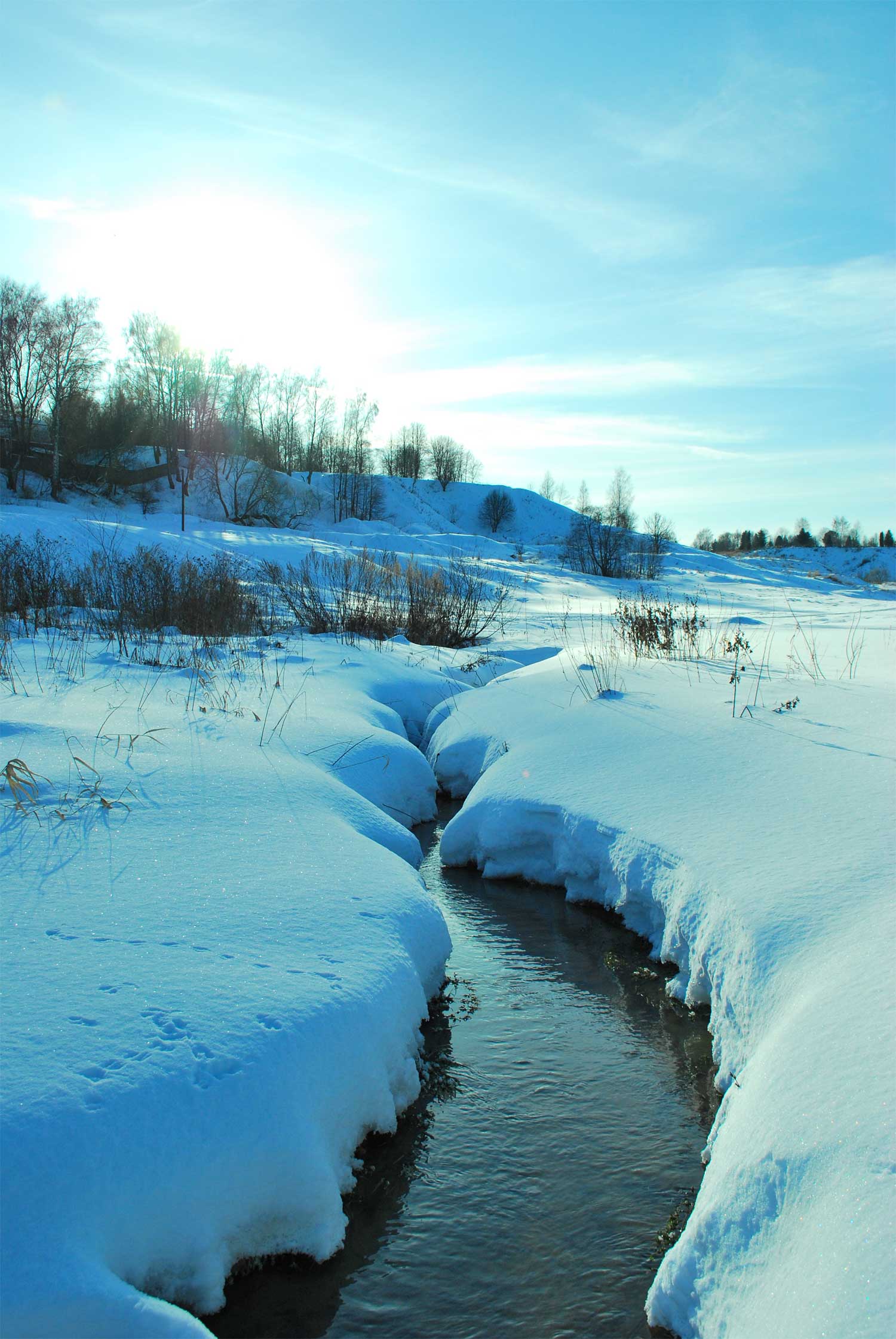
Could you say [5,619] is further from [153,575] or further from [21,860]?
[21,860]

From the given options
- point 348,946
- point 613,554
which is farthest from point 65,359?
point 348,946

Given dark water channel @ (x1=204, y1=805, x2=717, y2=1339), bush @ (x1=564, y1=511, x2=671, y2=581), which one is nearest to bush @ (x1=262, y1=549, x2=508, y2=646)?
dark water channel @ (x1=204, y1=805, x2=717, y2=1339)

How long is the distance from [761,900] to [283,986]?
1.99 metres

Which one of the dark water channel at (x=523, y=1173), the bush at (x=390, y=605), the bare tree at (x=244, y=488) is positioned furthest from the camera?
the bare tree at (x=244, y=488)

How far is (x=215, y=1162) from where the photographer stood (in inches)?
86.7

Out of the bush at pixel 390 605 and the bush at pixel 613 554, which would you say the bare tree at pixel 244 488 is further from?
the bush at pixel 390 605

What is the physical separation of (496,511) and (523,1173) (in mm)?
60057

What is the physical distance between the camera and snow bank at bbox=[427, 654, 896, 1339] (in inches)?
78.3

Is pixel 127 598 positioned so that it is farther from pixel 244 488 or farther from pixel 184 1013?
pixel 244 488

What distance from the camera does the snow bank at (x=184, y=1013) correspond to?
6.40 ft

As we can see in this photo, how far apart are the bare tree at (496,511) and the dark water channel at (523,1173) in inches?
2279

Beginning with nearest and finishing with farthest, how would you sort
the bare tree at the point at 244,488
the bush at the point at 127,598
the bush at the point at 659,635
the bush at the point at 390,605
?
the bush at the point at 659,635 < the bush at the point at 127,598 < the bush at the point at 390,605 < the bare tree at the point at 244,488

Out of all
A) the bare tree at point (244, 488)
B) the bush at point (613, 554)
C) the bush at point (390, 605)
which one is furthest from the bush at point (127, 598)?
the bare tree at point (244, 488)

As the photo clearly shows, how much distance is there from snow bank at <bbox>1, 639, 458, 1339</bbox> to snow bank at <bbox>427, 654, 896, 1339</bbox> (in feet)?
3.52
